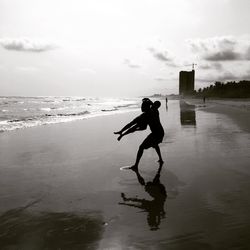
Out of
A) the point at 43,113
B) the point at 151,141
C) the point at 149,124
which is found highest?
the point at 149,124

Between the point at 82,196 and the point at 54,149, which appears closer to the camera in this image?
the point at 82,196

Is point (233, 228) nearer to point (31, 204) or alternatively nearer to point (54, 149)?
point (31, 204)

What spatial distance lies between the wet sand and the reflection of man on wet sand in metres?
0.01

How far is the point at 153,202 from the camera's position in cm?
555

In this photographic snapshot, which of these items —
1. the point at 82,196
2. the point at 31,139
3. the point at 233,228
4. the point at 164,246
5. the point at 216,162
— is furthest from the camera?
the point at 31,139

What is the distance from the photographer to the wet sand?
4066 mm

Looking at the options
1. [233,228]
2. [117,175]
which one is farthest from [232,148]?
[233,228]

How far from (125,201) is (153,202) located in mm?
493

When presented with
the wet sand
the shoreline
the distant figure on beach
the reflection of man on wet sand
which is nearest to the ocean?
the wet sand

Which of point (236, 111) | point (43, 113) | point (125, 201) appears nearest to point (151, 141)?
point (125, 201)

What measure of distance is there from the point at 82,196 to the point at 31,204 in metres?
0.93

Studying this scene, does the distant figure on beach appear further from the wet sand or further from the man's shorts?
the wet sand

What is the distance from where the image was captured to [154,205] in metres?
5.38

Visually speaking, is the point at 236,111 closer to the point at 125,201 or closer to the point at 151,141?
the point at 151,141
